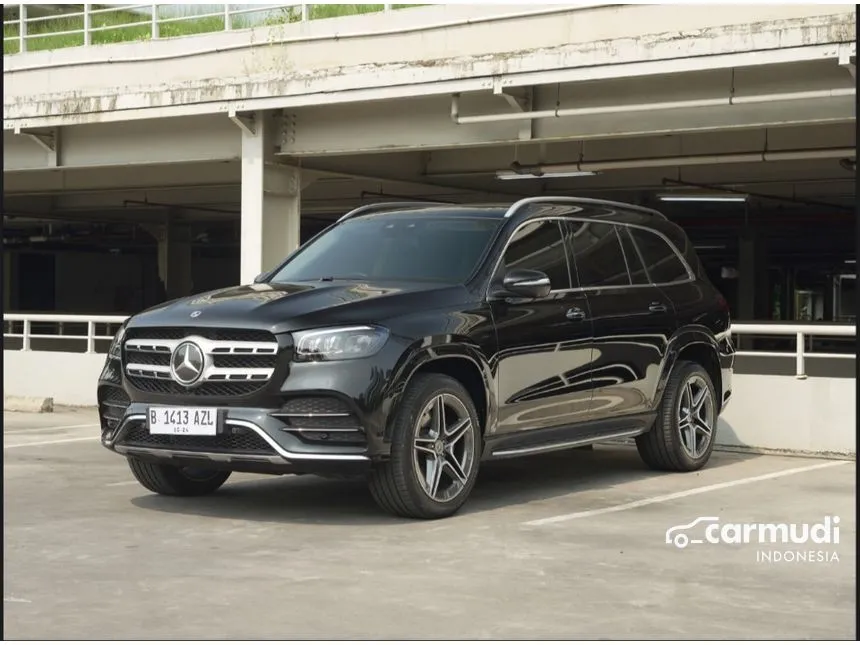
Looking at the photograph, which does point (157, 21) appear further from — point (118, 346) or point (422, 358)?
point (422, 358)

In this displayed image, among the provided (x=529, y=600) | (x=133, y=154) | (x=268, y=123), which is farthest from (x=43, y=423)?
(x=529, y=600)

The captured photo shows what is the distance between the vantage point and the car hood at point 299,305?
779cm

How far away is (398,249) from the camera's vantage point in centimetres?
904

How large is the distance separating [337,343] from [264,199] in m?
11.7

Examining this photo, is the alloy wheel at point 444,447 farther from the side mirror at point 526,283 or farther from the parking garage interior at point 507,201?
the parking garage interior at point 507,201

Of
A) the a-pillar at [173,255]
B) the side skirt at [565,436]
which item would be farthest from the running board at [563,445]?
the a-pillar at [173,255]

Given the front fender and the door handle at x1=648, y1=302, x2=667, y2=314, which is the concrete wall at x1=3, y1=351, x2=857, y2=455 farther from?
the front fender

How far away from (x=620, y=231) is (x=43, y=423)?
6695mm

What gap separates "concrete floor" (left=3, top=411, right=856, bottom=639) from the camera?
18.0 feet

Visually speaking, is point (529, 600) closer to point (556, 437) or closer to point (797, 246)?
point (556, 437)

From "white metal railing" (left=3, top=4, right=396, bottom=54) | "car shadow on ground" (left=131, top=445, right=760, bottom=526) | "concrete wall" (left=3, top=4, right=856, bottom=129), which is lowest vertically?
"car shadow on ground" (left=131, top=445, right=760, bottom=526)

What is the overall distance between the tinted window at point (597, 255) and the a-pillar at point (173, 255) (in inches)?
1470

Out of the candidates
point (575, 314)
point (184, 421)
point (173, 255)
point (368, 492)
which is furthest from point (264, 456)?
point (173, 255)

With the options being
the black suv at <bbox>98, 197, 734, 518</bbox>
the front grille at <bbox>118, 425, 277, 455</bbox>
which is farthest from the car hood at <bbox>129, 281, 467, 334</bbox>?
the front grille at <bbox>118, 425, 277, 455</bbox>
